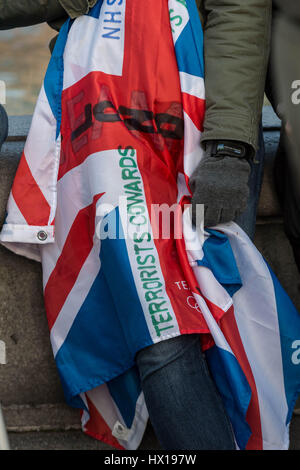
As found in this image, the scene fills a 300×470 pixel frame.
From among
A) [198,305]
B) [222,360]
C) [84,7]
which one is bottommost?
[222,360]

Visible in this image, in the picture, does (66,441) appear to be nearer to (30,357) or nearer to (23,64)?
(30,357)

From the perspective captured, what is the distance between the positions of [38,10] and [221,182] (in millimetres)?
641

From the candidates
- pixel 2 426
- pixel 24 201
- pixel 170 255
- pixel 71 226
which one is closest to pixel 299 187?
pixel 170 255

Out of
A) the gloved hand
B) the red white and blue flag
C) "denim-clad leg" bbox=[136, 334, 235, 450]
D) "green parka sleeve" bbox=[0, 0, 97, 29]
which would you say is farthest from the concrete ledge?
"green parka sleeve" bbox=[0, 0, 97, 29]

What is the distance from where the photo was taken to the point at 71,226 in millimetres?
1445

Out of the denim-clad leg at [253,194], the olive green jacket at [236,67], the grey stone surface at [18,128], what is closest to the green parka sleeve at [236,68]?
the olive green jacket at [236,67]

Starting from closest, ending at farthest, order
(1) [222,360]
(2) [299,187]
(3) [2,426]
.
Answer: (3) [2,426] → (1) [222,360] → (2) [299,187]

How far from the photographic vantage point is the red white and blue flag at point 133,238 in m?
1.31

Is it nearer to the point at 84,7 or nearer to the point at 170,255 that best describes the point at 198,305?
the point at 170,255

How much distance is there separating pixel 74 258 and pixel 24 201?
18 centimetres

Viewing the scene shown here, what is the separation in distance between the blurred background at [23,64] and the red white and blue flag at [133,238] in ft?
7.26

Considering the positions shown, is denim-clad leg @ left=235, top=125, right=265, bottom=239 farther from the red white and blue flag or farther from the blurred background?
the blurred background

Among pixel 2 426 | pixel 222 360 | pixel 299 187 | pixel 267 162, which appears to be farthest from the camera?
pixel 267 162

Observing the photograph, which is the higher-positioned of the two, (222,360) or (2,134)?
(2,134)
